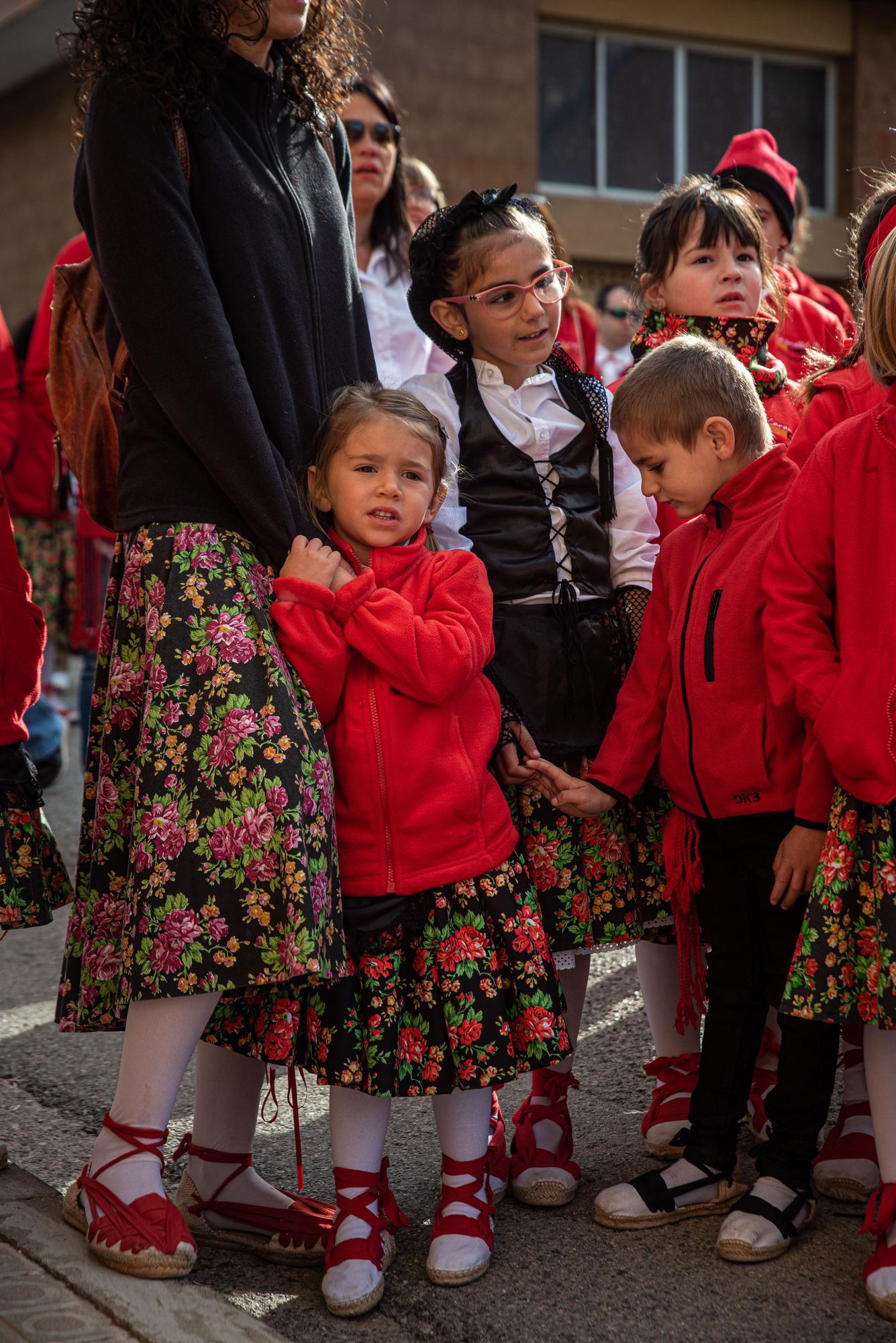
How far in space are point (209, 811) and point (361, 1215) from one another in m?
0.70

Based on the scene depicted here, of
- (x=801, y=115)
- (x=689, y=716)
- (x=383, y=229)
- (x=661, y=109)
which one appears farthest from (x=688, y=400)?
(x=801, y=115)

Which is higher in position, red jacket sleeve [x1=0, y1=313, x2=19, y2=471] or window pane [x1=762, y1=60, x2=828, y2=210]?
window pane [x1=762, y1=60, x2=828, y2=210]

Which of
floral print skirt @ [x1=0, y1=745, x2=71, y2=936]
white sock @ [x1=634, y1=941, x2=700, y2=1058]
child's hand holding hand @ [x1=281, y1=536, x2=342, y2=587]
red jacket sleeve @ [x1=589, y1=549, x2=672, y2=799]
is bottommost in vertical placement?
white sock @ [x1=634, y1=941, x2=700, y2=1058]

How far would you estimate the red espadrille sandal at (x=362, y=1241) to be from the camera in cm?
219

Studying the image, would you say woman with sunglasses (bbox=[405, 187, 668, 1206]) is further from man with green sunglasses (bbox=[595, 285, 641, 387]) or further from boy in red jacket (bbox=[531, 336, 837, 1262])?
man with green sunglasses (bbox=[595, 285, 641, 387])

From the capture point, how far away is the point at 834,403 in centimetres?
264

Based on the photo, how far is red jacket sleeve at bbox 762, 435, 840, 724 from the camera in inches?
90.2

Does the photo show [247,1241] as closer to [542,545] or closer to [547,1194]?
[547,1194]

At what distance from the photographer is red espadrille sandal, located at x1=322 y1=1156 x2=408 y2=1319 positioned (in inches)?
86.0

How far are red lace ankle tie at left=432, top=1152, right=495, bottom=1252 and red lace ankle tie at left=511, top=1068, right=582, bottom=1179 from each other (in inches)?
8.4

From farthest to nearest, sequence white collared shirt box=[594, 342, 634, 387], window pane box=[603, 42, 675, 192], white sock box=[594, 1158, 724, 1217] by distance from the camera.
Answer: window pane box=[603, 42, 675, 192] → white collared shirt box=[594, 342, 634, 387] → white sock box=[594, 1158, 724, 1217]

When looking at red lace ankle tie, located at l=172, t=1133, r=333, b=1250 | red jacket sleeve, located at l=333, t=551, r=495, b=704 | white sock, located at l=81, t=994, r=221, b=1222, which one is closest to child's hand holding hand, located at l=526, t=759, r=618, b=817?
red jacket sleeve, located at l=333, t=551, r=495, b=704

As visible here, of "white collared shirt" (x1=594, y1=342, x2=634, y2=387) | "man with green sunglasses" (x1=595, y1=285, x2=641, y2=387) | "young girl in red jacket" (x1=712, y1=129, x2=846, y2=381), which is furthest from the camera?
"man with green sunglasses" (x1=595, y1=285, x2=641, y2=387)

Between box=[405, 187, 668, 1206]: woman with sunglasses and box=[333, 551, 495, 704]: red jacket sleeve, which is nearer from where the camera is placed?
box=[333, 551, 495, 704]: red jacket sleeve
